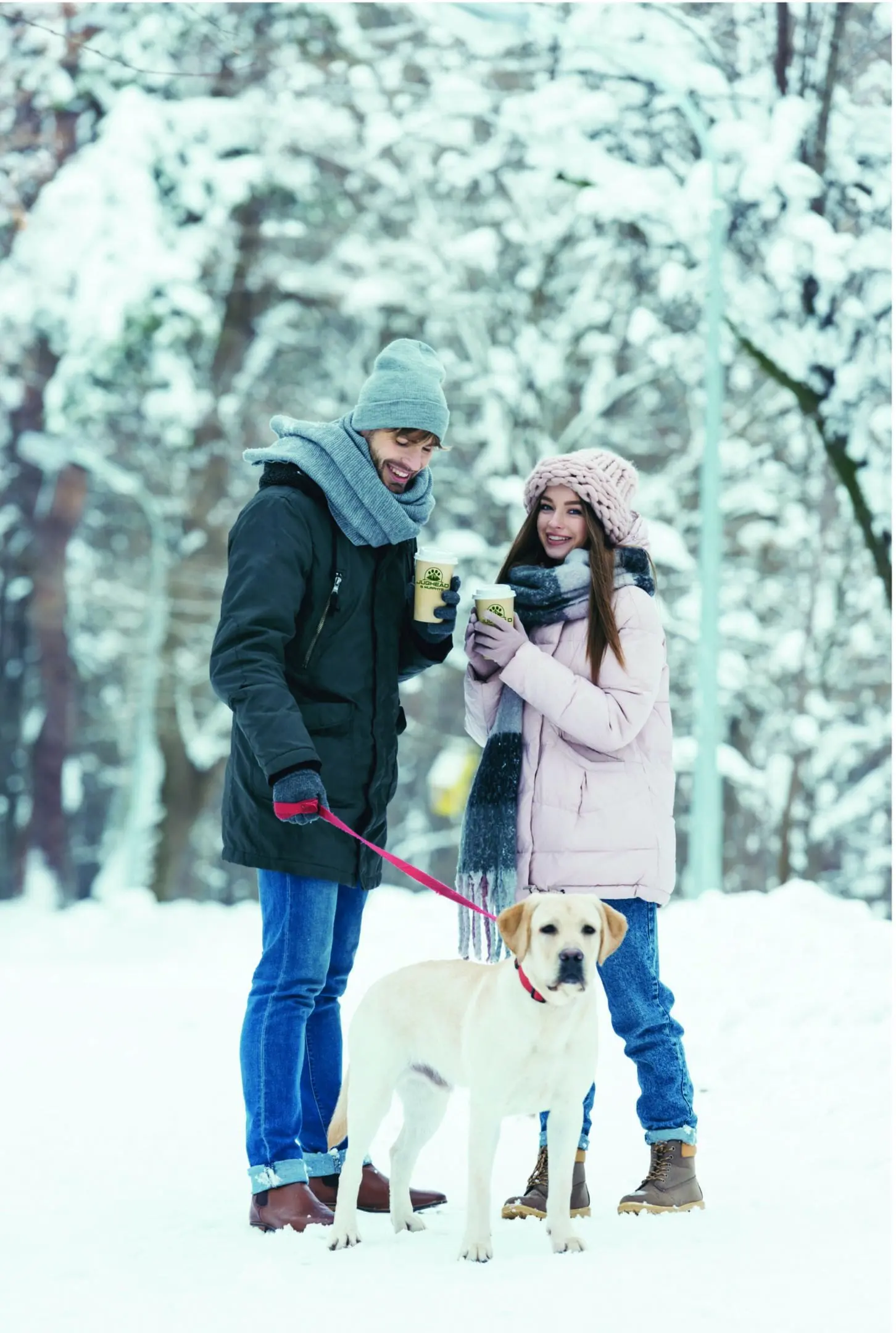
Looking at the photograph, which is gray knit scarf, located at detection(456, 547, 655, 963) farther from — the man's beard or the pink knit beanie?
the man's beard

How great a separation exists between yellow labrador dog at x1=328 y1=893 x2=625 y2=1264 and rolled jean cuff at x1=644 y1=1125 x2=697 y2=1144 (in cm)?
43

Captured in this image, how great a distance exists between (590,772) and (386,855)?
67 centimetres

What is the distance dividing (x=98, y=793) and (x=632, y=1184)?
26.2 meters

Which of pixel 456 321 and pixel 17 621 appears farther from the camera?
pixel 17 621

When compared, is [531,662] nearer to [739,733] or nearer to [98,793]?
[739,733]

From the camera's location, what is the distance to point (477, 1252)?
3.93 m

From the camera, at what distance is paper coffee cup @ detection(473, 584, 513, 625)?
14.9 feet

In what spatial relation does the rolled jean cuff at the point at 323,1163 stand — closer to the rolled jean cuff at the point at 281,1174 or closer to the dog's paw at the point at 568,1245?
the rolled jean cuff at the point at 281,1174

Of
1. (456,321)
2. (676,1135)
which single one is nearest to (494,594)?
(676,1135)

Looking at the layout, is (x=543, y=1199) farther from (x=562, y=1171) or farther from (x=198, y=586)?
(x=198, y=586)

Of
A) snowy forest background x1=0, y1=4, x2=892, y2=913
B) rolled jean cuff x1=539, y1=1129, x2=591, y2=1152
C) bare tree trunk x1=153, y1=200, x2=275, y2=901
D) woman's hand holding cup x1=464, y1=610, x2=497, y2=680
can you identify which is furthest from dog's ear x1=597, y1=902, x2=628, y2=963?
bare tree trunk x1=153, y1=200, x2=275, y2=901

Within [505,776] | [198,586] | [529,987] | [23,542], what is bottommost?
[529,987]

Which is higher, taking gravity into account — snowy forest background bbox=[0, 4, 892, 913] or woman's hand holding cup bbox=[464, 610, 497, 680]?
snowy forest background bbox=[0, 4, 892, 913]

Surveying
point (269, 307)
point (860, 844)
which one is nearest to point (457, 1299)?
point (269, 307)
